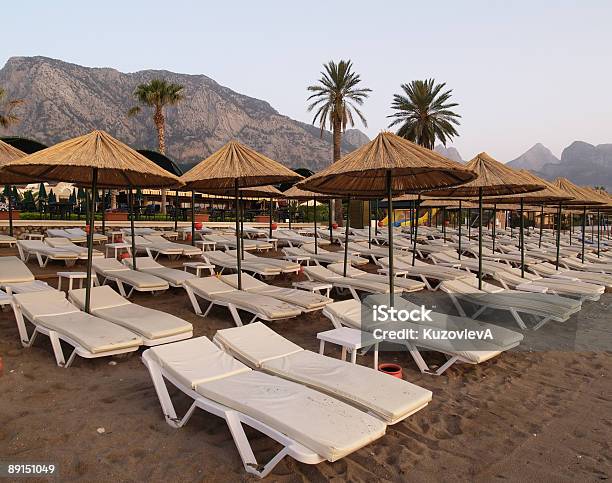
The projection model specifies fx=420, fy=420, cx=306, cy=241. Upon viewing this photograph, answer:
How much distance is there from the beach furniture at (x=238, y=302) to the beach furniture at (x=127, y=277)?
499 mm

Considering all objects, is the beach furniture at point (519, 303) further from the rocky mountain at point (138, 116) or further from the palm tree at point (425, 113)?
the rocky mountain at point (138, 116)

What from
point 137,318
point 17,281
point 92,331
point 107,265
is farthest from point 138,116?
point 92,331

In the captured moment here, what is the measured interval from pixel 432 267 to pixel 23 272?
7761 millimetres

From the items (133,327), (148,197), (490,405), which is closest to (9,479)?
(133,327)

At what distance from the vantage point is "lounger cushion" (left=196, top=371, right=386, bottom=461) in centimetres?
238

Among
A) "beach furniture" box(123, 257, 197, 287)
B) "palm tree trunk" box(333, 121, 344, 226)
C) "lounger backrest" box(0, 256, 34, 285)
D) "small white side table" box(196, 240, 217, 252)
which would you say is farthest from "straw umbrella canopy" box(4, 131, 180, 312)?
"palm tree trunk" box(333, 121, 344, 226)

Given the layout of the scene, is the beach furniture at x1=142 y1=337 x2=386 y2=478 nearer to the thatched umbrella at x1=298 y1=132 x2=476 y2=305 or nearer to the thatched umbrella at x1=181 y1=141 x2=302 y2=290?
the thatched umbrella at x1=298 y1=132 x2=476 y2=305

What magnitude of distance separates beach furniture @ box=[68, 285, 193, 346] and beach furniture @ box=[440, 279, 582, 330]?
Result: 448 cm

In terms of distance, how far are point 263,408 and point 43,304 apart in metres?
3.64

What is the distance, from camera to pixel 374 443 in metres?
3.11

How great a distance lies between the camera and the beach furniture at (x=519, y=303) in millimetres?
5898

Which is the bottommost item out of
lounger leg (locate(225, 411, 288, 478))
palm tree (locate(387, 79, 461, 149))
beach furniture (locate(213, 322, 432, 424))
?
lounger leg (locate(225, 411, 288, 478))

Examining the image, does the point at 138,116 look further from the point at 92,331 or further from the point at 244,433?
the point at 244,433

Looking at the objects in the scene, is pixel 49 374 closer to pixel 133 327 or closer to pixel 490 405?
pixel 133 327
